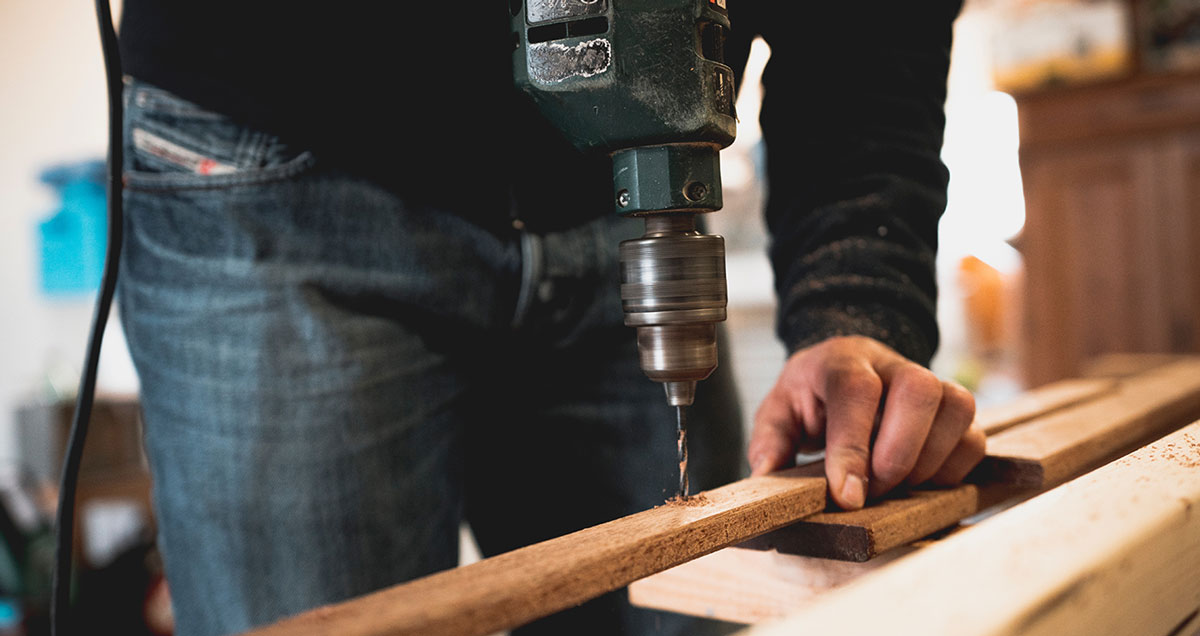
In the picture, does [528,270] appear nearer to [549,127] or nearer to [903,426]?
[549,127]

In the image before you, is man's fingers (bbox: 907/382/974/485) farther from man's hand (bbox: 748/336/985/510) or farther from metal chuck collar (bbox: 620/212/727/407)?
metal chuck collar (bbox: 620/212/727/407)

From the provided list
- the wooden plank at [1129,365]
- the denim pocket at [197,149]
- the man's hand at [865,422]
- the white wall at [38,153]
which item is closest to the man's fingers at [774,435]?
the man's hand at [865,422]

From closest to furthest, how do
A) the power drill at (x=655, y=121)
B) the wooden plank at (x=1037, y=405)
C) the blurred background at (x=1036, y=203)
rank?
the power drill at (x=655, y=121) < the wooden plank at (x=1037, y=405) < the blurred background at (x=1036, y=203)

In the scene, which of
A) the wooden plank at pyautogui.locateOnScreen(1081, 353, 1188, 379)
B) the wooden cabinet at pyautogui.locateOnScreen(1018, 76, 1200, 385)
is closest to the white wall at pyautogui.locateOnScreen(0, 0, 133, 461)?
the wooden plank at pyautogui.locateOnScreen(1081, 353, 1188, 379)

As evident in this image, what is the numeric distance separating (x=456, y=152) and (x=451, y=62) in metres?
0.08

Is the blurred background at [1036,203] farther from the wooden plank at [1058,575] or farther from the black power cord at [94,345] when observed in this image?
the wooden plank at [1058,575]

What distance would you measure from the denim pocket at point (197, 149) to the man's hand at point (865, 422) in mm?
451

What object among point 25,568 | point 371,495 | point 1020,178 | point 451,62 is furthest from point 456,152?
point 1020,178

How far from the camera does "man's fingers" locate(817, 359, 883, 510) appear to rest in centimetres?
62

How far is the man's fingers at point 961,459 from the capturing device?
2.27 ft

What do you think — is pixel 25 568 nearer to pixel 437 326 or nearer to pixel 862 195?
pixel 437 326

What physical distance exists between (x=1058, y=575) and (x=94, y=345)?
2.18ft

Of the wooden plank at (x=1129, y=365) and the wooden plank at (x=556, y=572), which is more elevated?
the wooden plank at (x=556, y=572)

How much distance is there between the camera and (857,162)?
80cm
